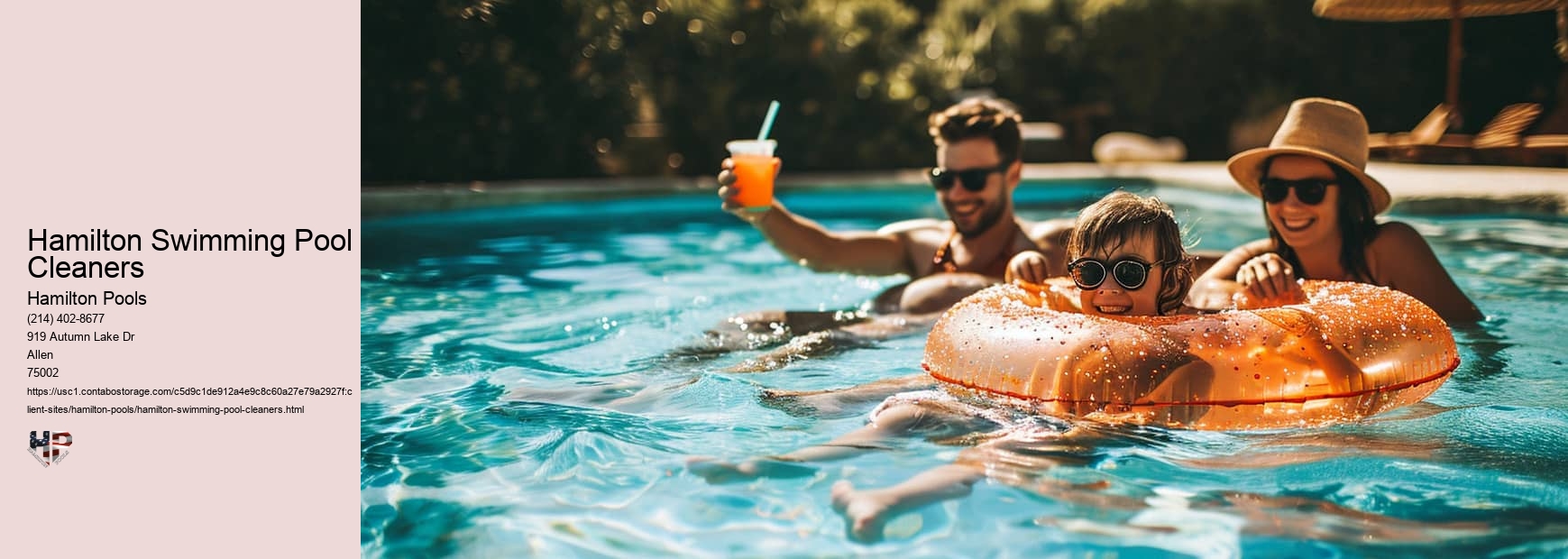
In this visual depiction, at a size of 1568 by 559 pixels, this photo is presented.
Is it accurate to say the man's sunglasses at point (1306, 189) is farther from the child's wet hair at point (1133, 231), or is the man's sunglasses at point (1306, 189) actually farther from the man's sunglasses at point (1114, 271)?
the man's sunglasses at point (1114, 271)

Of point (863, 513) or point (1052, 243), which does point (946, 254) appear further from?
point (863, 513)

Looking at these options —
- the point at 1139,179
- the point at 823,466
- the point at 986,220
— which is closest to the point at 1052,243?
the point at 986,220

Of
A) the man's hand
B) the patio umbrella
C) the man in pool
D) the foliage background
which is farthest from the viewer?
the foliage background

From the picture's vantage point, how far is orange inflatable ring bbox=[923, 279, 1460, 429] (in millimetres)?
2943

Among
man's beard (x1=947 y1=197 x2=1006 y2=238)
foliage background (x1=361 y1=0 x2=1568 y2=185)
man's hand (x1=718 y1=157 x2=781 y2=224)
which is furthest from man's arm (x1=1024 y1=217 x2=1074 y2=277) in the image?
foliage background (x1=361 y1=0 x2=1568 y2=185)

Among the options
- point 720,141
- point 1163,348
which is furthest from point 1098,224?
point 720,141

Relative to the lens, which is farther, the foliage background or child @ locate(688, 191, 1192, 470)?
the foliage background

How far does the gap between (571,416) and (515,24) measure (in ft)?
27.5

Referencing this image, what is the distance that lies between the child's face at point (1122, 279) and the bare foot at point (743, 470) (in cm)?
85

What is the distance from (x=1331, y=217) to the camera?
4.16 metres

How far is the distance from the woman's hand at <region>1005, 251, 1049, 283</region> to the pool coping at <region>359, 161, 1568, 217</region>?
16.1 feet

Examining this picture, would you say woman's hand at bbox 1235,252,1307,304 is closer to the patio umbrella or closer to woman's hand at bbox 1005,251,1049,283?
woman's hand at bbox 1005,251,1049,283

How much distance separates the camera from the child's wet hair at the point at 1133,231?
10.1ft

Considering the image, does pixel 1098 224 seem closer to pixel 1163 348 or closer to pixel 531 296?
pixel 1163 348
